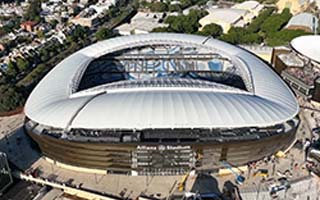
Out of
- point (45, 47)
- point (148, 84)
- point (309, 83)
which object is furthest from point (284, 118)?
point (45, 47)

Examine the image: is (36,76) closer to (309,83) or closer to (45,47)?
(45,47)

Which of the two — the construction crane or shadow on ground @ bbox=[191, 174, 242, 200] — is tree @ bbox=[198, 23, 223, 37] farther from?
shadow on ground @ bbox=[191, 174, 242, 200]

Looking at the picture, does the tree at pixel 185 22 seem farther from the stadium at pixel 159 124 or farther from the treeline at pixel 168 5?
the stadium at pixel 159 124

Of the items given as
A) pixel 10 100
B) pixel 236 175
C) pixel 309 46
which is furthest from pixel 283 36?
pixel 10 100

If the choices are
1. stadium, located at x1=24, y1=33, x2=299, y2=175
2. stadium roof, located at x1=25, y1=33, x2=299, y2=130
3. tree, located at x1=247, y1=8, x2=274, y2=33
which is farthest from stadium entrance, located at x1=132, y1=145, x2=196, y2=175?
tree, located at x1=247, y1=8, x2=274, y2=33

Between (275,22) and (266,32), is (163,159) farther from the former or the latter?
(275,22)

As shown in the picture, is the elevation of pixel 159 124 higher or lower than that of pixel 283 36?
higher

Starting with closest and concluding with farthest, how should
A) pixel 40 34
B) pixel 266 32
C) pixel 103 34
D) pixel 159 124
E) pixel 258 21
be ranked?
pixel 159 124, pixel 103 34, pixel 266 32, pixel 40 34, pixel 258 21
